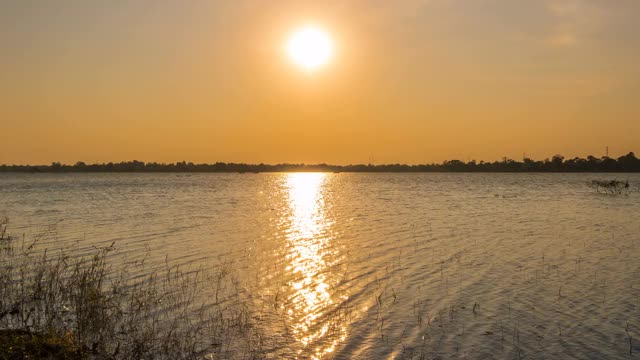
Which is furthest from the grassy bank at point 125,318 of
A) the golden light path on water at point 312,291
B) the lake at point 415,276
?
the golden light path on water at point 312,291

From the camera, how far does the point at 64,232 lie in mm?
33250

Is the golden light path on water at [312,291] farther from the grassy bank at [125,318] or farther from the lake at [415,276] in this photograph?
the grassy bank at [125,318]

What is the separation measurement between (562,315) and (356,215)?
34938mm

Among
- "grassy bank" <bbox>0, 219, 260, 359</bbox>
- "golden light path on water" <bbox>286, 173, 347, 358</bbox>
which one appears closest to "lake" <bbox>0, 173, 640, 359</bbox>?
"golden light path on water" <bbox>286, 173, 347, 358</bbox>

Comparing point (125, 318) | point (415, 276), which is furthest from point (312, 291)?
point (125, 318)

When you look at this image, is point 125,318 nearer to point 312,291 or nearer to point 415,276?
point 312,291

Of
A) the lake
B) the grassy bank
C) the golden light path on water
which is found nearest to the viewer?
the grassy bank

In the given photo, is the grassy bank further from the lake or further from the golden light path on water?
the golden light path on water

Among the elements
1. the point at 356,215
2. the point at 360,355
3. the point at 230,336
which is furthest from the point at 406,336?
the point at 356,215

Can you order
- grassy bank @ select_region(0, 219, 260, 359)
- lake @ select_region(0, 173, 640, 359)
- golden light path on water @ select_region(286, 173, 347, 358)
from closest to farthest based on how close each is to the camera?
grassy bank @ select_region(0, 219, 260, 359), lake @ select_region(0, 173, 640, 359), golden light path on water @ select_region(286, 173, 347, 358)

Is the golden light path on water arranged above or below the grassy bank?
below

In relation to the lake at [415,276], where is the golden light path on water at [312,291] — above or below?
below

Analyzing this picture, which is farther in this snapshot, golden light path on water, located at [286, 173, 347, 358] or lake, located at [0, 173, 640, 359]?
golden light path on water, located at [286, 173, 347, 358]

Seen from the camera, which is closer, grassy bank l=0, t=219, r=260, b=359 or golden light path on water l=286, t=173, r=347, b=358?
grassy bank l=0, t=219, r=260, b=359
